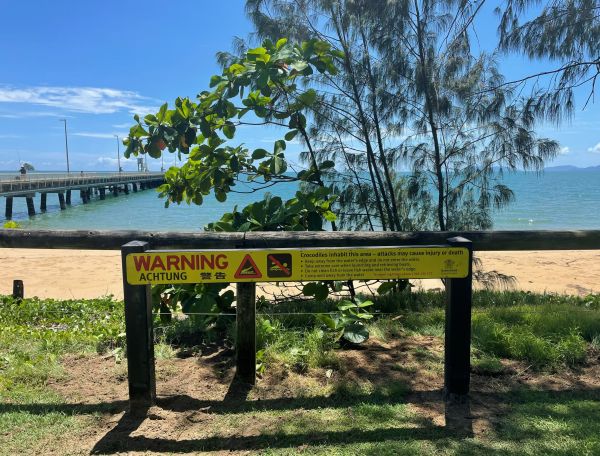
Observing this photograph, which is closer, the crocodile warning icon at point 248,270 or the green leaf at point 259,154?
the crocodile warning icon at point 248,270

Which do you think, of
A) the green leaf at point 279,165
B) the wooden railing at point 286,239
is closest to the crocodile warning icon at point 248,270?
the wooden railing at point 286,239

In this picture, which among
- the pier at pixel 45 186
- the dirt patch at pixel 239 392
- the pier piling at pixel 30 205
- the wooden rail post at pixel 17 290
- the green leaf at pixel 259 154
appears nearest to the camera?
the dirt patch at pixel 239 392

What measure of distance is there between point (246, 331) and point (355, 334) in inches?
40.7

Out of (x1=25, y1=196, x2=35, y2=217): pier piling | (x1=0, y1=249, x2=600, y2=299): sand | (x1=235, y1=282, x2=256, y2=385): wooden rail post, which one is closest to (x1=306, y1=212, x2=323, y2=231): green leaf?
(x1=235, y1=282, x2=256, y2=385): wooden rail post

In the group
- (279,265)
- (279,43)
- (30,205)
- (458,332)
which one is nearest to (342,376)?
(458,332)

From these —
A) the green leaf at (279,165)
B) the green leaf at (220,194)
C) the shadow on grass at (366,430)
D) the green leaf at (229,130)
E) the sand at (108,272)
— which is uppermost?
the green leaf at (229,130)

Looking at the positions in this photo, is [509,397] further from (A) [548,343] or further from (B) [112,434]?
(B) [112,434]

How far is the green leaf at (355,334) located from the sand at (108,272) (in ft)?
15.3

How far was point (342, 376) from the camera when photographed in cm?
348

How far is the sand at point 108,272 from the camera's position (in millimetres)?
9711

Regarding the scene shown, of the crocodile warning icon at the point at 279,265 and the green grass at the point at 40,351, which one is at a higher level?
the crocodile warning icon at the point at 279,265

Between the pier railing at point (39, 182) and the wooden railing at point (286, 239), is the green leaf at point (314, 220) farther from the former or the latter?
the pier railing at point (39, 182)

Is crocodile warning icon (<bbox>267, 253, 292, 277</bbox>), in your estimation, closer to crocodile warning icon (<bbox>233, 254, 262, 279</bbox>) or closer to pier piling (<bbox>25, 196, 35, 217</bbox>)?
crocodile warning icon (<bbox>233, 254, 262, 279</bbox>)

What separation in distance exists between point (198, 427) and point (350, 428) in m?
0.90
